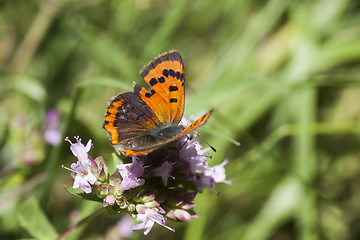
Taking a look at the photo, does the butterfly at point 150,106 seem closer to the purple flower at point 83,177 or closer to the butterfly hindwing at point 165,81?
the butterfly hindwing at point 165,81

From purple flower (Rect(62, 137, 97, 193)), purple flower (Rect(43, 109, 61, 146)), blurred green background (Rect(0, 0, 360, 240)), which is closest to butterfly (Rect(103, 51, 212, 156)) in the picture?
purple flower (Rect(62, 137, 97, 193))

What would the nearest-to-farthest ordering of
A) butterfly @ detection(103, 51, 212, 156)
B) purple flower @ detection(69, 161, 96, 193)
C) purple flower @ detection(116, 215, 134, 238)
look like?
purple flower @ detection(69, 161, 96, 193), butterfly @ detection(103, 51, 212, 156), purple flower @ detection(116, 215, 134, 238)

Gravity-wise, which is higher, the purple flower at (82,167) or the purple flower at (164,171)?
the purple flower at (164,171)

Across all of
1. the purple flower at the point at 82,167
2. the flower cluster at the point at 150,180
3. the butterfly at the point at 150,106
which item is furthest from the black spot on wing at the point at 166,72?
the purple flower at the point at 82,167

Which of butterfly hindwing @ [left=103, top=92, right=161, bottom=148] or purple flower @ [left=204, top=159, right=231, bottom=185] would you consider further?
purple flower @ [left=204, top=159, right=231, bottom=185]

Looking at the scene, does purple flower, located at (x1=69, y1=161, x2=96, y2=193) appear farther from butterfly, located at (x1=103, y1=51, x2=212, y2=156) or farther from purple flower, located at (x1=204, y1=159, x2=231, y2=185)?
purple flower, located at (x1=204, y1=159, x2=231, y2=185)

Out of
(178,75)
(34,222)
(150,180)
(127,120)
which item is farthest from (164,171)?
(34,222)
